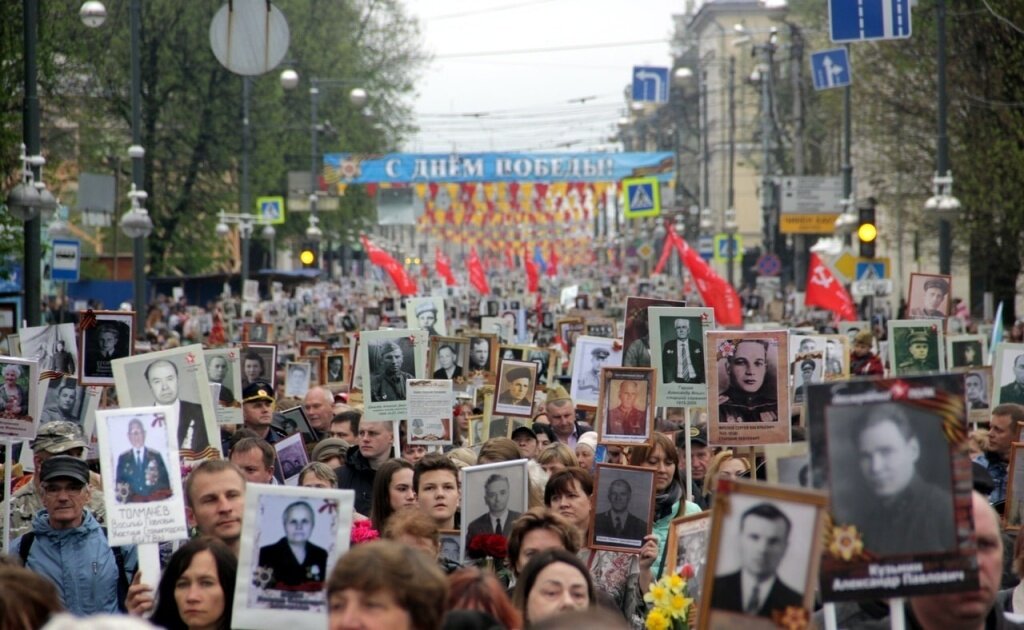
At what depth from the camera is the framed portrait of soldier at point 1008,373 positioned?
13672 mm

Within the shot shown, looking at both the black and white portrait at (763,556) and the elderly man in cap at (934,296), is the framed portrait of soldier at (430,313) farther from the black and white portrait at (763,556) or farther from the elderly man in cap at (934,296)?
the black and white portrait at (763,556)

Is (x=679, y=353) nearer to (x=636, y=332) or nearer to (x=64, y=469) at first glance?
(x=636, y=332)

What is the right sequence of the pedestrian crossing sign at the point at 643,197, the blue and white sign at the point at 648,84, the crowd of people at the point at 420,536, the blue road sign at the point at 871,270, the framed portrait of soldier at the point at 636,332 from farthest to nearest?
the blue and white sign at the point at 648,84, the pedestrian crossing sign at the point at 643,197, the blue road sign at the point at 871,270, the framed portrait of soldier at the point at 636,332, the crowd of people at the point at 420,536

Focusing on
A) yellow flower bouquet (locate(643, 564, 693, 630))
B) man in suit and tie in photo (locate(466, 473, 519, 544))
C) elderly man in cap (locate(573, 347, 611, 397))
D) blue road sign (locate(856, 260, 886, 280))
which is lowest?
yellow flower bouquet (locate(643, 564, 693, 630))

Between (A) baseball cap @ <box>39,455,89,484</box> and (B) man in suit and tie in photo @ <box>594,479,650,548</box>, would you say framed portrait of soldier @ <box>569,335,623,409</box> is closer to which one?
(B) man in suit and tie in photo @ <box>594,479,650,548</box>

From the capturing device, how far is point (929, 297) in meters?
18.4

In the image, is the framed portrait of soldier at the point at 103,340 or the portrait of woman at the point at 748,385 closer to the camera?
the portrait of woman at the point at 748,385

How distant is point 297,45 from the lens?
5428 centimetres

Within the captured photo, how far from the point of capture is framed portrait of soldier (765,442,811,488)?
5160 mm

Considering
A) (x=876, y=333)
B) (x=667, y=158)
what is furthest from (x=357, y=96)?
(x=876, y=333)

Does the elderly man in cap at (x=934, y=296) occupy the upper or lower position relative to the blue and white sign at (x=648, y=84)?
lower

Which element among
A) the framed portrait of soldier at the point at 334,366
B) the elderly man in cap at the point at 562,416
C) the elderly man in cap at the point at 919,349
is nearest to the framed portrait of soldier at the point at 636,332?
the elderly man in cap at the point at 562,416

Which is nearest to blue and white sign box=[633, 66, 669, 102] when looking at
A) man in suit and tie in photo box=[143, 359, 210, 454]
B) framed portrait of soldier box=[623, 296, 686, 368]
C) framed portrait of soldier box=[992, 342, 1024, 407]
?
framed portrait of soldier box=[992, 342, 1024, 407]

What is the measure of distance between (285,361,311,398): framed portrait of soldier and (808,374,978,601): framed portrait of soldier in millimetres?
14502
